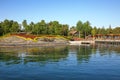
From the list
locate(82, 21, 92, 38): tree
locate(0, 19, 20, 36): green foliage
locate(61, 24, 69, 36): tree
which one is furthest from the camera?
locate(82, 21, 92, 38): tree

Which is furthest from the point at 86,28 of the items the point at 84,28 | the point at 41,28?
the point at 41,28

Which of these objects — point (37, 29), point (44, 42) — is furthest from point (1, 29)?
point (44, 42)

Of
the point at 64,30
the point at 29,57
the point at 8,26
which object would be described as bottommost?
the point at 29,57

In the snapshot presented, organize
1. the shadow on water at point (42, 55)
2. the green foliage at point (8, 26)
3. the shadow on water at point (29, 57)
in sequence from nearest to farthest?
the shadow on water at point (29, 57) < the shadow on water at point (42, 55) < the green foliage at point (8, 26)

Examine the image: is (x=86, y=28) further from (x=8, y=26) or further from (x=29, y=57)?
(x=29, y=57)

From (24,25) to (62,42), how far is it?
132 feet

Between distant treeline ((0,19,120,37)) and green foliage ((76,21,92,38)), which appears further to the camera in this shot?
green foliage ((76,21,92,38))

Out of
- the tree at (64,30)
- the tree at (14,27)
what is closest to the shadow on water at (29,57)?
the tree at (14,27)

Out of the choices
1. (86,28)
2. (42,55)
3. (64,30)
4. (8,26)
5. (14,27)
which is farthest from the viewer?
(86,28)

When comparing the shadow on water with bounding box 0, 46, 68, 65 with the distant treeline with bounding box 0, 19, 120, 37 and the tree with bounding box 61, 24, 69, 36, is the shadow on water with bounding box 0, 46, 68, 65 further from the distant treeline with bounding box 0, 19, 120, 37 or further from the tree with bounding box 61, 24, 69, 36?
the tree with bounding box 61, 24, 69, 36

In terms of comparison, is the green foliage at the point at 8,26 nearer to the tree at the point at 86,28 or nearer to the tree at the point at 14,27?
the tree at the point at 14,27

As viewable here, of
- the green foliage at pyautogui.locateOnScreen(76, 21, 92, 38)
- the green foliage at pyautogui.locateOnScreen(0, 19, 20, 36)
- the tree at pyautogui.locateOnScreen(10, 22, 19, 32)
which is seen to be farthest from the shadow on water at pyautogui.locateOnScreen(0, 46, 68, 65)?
the green foliage at pyautogui.locateOnScreen(76, 21, 92, 38)

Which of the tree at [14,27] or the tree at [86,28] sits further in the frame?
the tree at [86,28]

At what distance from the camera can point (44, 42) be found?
110 metres
